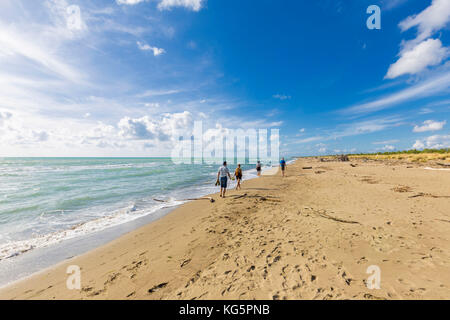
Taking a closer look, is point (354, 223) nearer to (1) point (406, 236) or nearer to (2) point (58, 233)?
(1) point (406, 236)

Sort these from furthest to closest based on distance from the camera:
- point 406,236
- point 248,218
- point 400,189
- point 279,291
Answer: point 400,189 < point 248,218 < point 406,236 < point 279,291

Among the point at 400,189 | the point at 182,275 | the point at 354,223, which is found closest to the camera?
the point at 182,275

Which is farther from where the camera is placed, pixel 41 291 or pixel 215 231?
pixel 215 231

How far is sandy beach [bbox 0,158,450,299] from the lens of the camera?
342 cm

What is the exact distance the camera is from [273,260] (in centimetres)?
439

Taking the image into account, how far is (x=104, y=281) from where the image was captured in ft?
13.8

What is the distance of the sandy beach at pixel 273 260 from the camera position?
3.42 m

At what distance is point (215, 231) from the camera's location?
663 cm

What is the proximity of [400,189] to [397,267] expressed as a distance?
11.3m

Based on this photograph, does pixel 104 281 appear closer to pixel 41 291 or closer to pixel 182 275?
pixel 41 291

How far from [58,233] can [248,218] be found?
9.17 meters
